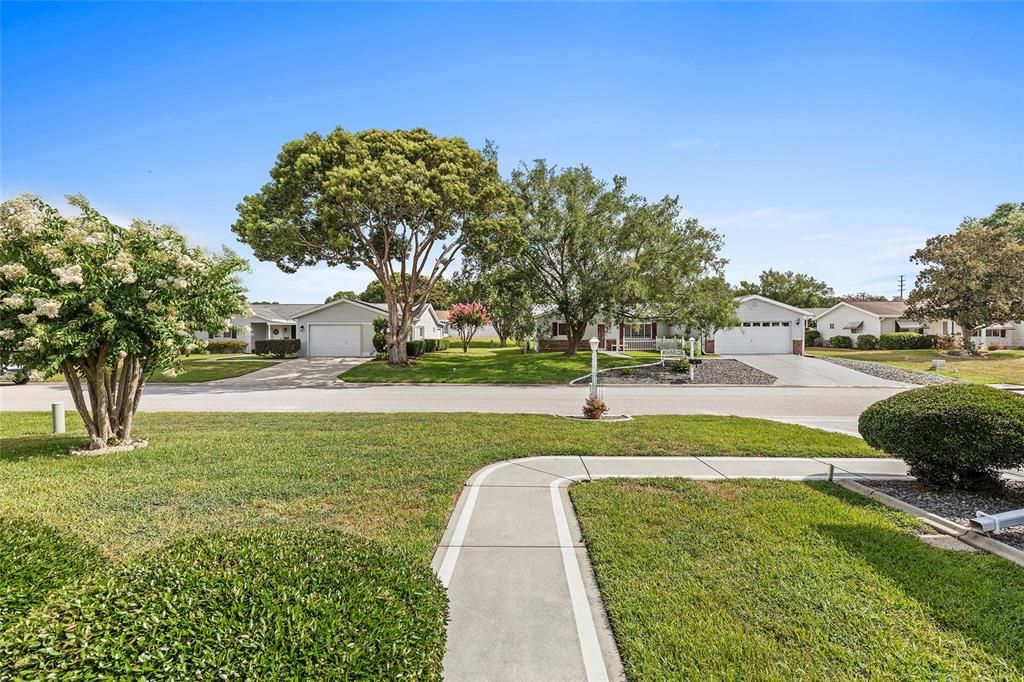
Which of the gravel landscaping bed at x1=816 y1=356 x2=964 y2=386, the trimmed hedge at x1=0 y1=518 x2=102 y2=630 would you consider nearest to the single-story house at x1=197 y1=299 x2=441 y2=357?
the gravel landscaping bed at x1=816 y1=356 x2=964 y2=386

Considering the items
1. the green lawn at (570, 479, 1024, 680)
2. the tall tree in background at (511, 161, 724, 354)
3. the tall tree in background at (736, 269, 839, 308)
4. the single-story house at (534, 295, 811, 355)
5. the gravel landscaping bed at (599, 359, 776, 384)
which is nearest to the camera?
the green lawn at (570, 479, 1024, 680)

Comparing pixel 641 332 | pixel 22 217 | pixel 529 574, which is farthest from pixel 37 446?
pixel 641 332

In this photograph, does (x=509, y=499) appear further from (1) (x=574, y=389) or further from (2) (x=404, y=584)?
(1) (x=574, y=389)

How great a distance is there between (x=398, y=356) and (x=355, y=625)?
21.8m

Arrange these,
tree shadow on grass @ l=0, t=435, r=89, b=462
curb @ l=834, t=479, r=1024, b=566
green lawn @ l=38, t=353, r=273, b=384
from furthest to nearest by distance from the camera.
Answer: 1. green lawn @ l=38, t=353, r=273, b=384
2. tree shadow on grass @ l=0, t=435, r=89, b=462
3. curb @ l=834, t=479, r=1024, b=566

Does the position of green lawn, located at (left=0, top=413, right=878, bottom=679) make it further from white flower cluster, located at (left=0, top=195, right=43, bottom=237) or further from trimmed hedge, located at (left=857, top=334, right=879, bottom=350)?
trimmed hedge, located at (left=857, top=334, right=879, bottom=350)

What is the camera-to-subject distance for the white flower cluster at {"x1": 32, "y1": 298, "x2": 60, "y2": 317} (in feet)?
20.5

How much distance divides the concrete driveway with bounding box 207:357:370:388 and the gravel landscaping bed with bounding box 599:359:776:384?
1201 centimetres

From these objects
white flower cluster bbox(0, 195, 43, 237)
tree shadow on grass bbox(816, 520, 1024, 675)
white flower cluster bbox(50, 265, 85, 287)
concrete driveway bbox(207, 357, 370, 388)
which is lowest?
tree shadow on grass bbox(816, 520, 1024, 675)

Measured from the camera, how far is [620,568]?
3.83 metres

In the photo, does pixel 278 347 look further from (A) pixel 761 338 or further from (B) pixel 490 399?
(A) pixel 761 338

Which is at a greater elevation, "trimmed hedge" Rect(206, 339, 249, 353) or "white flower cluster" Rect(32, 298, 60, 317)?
"white flower cluster" Rect(32, 298, 60, 317)

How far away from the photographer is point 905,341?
3684 centimetres

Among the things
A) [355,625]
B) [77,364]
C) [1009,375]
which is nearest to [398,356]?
[77,364]
